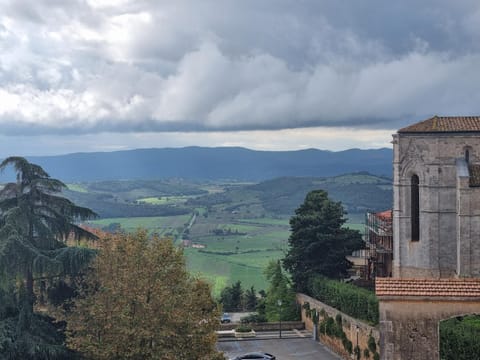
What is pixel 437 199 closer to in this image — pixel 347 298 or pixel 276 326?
pixel 347 298

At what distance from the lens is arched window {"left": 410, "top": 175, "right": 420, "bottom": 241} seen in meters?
40.1

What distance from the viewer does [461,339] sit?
21.9m

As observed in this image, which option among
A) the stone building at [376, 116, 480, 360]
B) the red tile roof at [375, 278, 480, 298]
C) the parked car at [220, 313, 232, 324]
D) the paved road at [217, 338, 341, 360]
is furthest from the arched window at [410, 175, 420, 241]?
the red tile roof at [375, 278, 480, 298]

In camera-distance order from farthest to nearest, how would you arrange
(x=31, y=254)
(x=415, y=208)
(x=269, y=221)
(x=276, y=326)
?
(x=269, y=221), (x=276, y=326), (x=415, y=208), (x=31, y=254)

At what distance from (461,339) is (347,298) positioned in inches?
706

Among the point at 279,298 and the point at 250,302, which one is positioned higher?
the point at 279,298

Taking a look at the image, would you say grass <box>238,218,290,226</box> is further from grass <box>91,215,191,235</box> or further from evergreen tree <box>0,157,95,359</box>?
evergreen tree <box>0,157,95,359</box>

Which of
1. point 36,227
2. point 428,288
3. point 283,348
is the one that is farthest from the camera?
point 283,348

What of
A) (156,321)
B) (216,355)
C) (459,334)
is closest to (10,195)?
(156,321)

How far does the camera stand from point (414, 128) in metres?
39.6

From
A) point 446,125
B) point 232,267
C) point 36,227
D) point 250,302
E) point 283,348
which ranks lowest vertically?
point 232,267

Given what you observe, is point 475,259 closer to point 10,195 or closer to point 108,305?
point 108,305

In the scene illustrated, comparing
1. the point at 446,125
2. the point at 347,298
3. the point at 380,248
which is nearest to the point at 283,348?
the point at 347,298

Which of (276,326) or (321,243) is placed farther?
(321,243)
